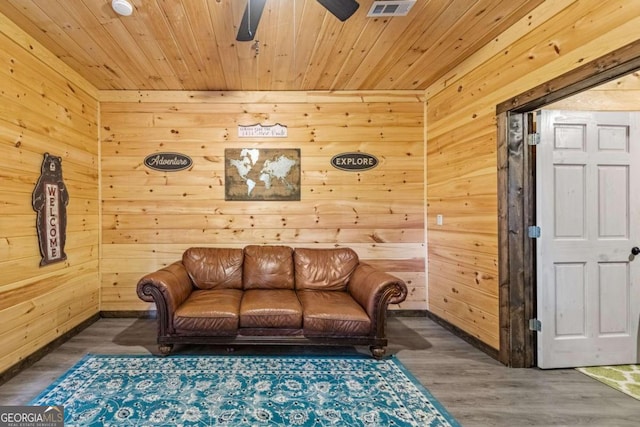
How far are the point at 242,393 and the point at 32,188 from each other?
8.08 feet

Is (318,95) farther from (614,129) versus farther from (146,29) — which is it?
(614,129)

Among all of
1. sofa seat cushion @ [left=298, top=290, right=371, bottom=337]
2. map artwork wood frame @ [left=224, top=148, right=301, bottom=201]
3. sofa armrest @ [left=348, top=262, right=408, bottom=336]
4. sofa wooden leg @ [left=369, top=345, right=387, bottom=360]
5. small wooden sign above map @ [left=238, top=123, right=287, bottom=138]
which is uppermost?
small wooden sign above map @ [left=238, top=123, right=287, bottom=138]

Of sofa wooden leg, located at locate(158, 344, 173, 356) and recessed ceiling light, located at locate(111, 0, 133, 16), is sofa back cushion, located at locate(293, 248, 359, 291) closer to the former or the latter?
sofa wooden leg, located at locate(158, 344, 173, 356)

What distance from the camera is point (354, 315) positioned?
260 centimetres

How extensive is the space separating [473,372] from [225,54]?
3.53 metres

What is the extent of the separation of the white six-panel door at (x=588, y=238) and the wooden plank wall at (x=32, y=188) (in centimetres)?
419

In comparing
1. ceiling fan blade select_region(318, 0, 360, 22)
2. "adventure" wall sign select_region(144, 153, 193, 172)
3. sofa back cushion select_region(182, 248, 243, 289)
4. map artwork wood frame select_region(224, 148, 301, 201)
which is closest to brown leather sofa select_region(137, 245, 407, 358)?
sofa back cushion select_region(182, 248, 243, 289)

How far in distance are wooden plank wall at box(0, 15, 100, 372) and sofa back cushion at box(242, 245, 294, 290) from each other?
5.74 feet

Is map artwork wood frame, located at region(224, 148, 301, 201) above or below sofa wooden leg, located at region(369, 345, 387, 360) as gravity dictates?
above

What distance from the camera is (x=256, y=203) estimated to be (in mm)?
3688

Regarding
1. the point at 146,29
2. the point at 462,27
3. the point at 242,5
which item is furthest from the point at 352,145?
the point at 146,29

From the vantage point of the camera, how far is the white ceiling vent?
6.78 feet

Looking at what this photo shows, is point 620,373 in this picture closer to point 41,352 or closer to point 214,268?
point 214,268

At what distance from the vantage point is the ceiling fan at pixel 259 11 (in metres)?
1.61
